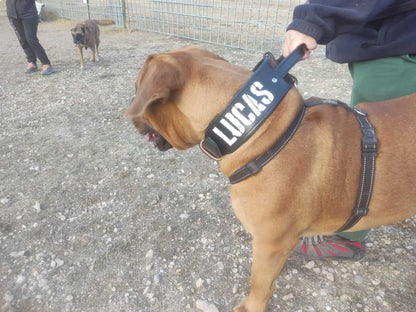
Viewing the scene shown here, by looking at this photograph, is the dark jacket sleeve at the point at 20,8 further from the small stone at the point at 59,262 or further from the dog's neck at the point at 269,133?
the dog's neck at the point at 269,133

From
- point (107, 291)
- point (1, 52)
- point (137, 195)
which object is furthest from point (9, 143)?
point (1, 52)

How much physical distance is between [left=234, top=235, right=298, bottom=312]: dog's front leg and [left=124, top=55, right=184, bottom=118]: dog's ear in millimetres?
987

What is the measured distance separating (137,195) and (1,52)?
7.54m

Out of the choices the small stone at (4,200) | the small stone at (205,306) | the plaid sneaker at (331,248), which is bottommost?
the small stone at (205,306)

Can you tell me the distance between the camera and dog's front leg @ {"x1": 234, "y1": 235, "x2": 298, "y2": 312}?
5.73ft

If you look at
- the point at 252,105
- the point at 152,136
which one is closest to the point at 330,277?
the point at 252,105

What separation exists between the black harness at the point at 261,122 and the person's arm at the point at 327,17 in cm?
8

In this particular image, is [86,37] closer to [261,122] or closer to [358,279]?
[261,122]

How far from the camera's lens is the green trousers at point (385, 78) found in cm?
183

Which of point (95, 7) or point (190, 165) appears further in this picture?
point (95, 7)

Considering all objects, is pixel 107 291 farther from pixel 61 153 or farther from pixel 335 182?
pixel 61 153

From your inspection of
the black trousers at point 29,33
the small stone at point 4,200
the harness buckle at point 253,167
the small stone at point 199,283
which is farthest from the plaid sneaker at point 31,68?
the harness buckle at point 253,167

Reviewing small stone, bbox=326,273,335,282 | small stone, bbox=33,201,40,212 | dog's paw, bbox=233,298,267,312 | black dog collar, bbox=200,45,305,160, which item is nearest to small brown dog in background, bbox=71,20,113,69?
small stone, bbox=33,201,40,212

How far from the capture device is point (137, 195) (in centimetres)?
312
